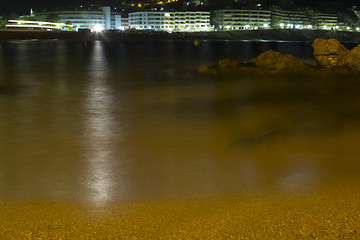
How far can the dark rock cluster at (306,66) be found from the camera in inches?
832

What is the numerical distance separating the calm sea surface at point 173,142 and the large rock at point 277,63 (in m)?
6.17

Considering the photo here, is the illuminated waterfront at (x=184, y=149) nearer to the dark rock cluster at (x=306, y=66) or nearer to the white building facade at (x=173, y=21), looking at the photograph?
the dark rock cluster at (x=306, y=66)

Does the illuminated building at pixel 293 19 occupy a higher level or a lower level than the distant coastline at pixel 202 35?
higher

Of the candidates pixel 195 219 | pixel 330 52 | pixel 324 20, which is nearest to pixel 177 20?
pixel 324 20

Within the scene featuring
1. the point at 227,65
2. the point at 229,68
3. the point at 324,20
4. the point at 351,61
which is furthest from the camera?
the point at 324,20

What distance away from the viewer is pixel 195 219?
13.1ft

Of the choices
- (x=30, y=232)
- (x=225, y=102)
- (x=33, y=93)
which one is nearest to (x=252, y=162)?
(x=30, y=232)

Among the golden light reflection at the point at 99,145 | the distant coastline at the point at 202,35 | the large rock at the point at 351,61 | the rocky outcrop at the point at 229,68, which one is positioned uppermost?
the distant coastline at the point at 202,35

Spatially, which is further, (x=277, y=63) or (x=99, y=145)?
(x=277, y=63)

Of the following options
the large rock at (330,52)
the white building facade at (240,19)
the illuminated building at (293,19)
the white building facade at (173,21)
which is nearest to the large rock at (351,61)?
the large rock at (330,52)

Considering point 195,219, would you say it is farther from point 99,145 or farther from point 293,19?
point 293,19

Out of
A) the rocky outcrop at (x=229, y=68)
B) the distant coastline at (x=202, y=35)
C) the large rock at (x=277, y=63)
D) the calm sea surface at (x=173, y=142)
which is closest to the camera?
the calm sea surface at (x=173, y=142)

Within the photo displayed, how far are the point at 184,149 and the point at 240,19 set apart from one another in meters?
167

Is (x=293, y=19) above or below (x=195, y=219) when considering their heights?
above
